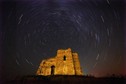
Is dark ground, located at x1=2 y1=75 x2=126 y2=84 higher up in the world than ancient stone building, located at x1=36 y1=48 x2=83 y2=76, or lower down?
lower down

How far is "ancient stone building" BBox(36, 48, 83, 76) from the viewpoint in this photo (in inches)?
1871

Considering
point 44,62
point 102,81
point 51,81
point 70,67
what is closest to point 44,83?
point 51,81

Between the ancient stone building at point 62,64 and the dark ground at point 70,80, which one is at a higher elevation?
the ancient stone building at point 62,64

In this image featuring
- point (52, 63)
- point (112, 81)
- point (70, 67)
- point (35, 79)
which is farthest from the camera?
point (52, 63)

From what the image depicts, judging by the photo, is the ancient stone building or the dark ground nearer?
the dark ground

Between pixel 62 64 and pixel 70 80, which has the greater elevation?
pixel 62 64

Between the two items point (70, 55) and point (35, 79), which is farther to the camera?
point (70, 55)

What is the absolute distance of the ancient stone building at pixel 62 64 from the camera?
47.5 meters

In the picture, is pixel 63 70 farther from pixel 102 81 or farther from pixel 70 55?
pixel 102 81

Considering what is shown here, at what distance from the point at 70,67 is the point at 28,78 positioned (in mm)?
11284

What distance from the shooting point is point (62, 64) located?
158 feet

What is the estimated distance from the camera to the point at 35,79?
126 ft

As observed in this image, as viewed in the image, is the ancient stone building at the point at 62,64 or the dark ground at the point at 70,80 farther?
the ancient stone building at the point at 62,64

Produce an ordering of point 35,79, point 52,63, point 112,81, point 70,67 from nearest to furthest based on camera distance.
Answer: point 112,81 < point 35,79 < point 70,67 < point 52,63
